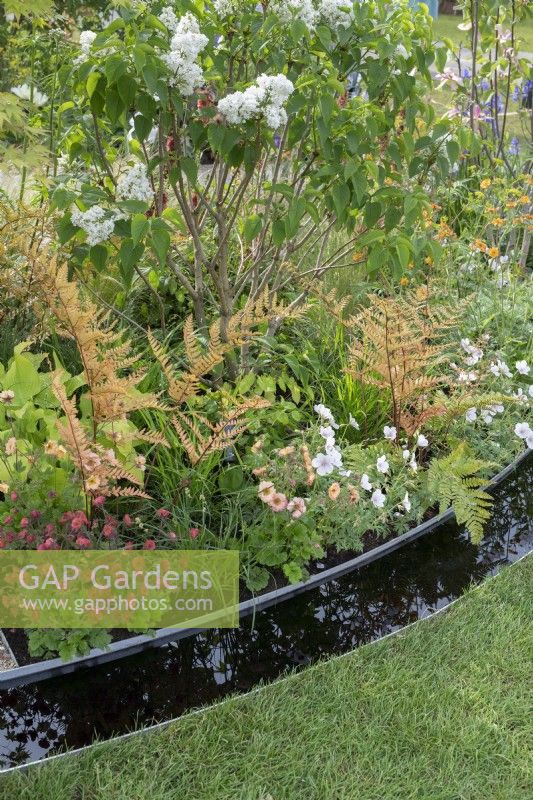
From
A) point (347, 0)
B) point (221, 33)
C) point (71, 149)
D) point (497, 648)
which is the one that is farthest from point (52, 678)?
point (347, 0)

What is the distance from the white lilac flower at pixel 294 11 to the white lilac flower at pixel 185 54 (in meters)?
0.29

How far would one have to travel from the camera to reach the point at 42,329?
3061 mm

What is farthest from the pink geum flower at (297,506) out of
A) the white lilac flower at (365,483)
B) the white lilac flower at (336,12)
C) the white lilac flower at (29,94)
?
the white lilac flower at (29,94)

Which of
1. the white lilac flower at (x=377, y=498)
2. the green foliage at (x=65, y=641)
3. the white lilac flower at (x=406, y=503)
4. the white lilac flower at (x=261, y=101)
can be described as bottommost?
the green foliage at (x=65, y=641)

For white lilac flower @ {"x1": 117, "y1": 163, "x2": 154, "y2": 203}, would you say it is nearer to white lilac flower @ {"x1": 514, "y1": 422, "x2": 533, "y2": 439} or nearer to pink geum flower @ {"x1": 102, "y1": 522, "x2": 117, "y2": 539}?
pink geum flower @ {"x1": 102, "y1": 522, "x2": 117, "y2": 539}

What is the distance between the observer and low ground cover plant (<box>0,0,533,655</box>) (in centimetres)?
235

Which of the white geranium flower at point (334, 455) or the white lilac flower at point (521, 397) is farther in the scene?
the white lilac flower at point (521, 397)

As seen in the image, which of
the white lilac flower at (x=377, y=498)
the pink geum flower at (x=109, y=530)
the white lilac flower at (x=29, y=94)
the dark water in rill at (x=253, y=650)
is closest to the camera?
the dark water in rill at (x=253, y=650)

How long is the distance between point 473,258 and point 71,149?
7.14 feet

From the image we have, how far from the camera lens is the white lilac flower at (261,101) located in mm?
2367

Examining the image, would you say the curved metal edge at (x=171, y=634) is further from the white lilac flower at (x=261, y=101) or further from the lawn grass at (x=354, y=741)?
the white lilac flower at (x=261, y=101)

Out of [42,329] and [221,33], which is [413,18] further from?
[42,329]

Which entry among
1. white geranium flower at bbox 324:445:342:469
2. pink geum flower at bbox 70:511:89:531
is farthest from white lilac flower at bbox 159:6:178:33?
pink geum flower at bbox 70:511:89:531

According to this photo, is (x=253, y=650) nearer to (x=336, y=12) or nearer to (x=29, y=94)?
(x=336, y=12)
